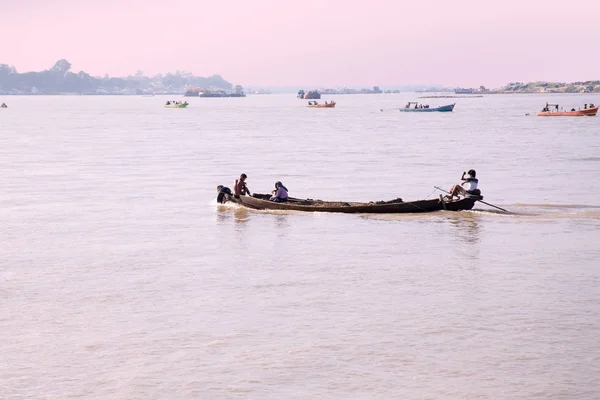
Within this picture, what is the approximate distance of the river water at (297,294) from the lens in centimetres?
1711

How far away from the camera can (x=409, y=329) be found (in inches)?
799

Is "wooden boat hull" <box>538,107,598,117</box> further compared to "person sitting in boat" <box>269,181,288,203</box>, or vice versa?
"wooden boat hull" <box>538,107,598,117</box>

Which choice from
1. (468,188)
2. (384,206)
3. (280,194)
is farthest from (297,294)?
(468,188)

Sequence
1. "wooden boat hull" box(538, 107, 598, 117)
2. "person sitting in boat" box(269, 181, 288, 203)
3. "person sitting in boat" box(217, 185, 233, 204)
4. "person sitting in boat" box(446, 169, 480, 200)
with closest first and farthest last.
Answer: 1. "person sitting in boat" box(446, 169, 480, 200)
2. "person sitting in boat" box(269, 181, 288, 203)
3. "person sitting in boat" box(217, 185, 233, 204)
4. "wooden boat hull" box(538, 107, 598, 117)

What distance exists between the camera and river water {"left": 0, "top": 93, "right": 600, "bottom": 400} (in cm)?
1711

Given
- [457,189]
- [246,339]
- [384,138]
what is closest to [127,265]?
[246,339]

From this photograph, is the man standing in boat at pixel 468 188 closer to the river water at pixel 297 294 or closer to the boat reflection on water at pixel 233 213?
the river water at pixel 297 294

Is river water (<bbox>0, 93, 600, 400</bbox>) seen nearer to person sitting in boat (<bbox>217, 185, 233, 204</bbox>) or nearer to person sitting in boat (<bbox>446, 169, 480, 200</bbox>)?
person sitting in boat (<bbox>217, 185, 233, 204</bbox>)

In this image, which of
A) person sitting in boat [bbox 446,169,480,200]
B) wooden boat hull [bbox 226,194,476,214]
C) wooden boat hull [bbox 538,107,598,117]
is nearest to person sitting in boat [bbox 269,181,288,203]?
wooden boat hull [bbox 226,194,476,214]

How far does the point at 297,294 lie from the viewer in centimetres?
2359

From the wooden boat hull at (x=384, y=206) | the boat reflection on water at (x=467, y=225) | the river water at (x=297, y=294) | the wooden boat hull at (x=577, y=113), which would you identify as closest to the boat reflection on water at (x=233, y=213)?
the river water at (x=297, y=294)

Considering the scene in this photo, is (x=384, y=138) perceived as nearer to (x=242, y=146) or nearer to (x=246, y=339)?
(x=242, y=146)

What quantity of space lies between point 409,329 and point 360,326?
112cm

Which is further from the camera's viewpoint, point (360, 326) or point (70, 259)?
point (70, 259)
